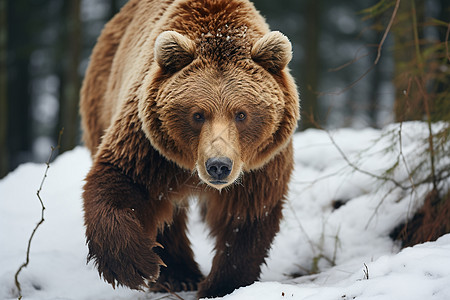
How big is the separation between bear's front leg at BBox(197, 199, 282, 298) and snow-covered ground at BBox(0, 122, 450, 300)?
0.25 m

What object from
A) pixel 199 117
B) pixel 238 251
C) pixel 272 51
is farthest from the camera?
pixel 238 251

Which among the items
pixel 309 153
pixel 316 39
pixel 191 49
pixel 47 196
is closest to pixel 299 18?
pixel 316 39

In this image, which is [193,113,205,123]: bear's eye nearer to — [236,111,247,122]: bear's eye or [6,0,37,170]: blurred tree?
[236,111,247,122]: bear's eye

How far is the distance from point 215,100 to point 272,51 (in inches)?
22.4

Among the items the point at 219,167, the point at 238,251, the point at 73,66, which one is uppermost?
the point at 219,167

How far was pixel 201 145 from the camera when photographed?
3.38 meters

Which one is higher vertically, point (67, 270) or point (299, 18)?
point (299, 18)

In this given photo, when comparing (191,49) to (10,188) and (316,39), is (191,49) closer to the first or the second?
(10,188)

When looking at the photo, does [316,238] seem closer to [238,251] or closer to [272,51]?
[238,251]

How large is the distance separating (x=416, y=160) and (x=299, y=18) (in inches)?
530

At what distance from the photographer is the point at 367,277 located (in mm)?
3066

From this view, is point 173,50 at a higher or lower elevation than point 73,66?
higher

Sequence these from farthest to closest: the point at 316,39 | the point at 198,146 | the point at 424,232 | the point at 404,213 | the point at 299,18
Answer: the point at 299,18
the point at 316,39
the point at 404,213
the point at 424,232
the point at 198,146

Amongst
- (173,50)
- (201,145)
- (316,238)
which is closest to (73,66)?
(316,238)
